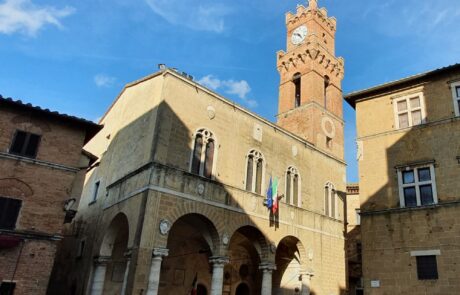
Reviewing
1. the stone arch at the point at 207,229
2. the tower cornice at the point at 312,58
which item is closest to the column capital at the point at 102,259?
the stone arch at the point at 207,229

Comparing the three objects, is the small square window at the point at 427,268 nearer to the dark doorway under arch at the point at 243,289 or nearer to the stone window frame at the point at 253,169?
the stone window frame at the point at 253,169

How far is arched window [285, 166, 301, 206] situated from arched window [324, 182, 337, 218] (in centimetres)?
276

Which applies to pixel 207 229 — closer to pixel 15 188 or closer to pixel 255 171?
pixel 255 171

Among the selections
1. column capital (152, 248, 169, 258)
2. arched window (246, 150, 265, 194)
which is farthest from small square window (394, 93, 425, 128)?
column capital (152, 248, 169, 258)

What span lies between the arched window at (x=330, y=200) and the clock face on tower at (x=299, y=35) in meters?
14.4

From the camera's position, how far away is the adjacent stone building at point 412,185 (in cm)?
1451

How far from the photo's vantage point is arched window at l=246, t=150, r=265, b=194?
19.5m

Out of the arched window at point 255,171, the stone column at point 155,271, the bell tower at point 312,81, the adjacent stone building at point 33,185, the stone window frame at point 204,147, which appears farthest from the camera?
the bell tower at point 312,81

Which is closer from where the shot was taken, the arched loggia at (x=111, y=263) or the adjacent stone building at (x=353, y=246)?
the arched loggia at (x=111, y=263)

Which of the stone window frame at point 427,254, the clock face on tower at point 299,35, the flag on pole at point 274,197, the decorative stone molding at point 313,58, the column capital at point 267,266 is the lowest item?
the column capital at point 267,266

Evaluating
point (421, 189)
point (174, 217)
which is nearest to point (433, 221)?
point (421, 189)

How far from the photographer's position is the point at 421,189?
1566cm

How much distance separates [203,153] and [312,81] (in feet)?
49.9

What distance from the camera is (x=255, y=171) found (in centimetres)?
1992
